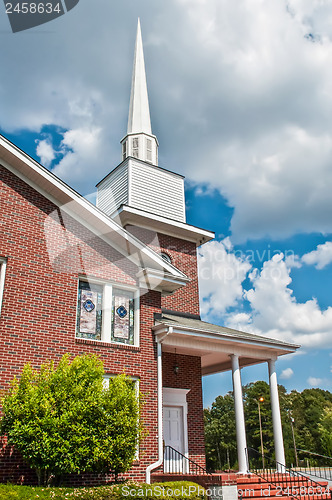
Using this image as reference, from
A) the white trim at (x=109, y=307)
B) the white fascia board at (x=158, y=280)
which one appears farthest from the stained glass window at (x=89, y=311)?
the white fascia board at (x=158, y=280)

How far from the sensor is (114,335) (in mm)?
12602

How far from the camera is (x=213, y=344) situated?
14312mm

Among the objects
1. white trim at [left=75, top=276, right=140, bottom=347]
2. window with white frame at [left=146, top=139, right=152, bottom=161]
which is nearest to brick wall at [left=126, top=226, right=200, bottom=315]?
white trim at [left=75, top=276, right=140, bottom=347]

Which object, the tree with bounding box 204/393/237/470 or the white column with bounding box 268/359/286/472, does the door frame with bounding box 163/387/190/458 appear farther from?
the tree with bounding box 204/393/237/470

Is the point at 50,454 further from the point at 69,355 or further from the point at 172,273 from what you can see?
the point at 172,273

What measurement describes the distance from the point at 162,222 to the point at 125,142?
5.93 meters

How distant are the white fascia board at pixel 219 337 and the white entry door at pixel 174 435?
283cm

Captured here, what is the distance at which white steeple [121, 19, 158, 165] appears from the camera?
70.8ft

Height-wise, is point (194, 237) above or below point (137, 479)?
above

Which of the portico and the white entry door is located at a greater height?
the portico

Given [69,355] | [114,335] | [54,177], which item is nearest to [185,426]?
[114,335]

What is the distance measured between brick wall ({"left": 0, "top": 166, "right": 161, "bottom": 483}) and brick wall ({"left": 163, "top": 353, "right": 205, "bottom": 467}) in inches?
87.4

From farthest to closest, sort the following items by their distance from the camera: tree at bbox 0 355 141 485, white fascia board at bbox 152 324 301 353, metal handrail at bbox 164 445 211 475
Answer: metal handrail at bbox 164 445 211 475 → white fascia board at bbox 152 324 301 353 → tree at bbox 0 355 141 485

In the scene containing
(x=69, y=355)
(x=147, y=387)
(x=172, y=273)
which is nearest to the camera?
(x=69, y=355)
